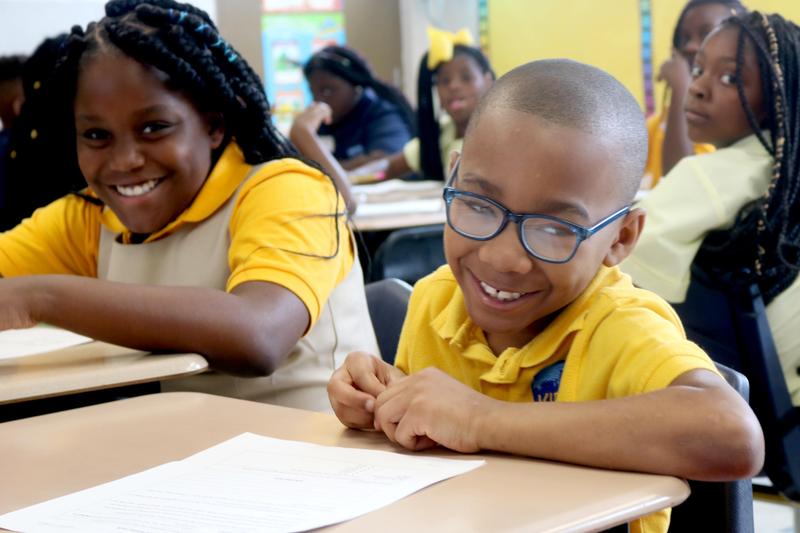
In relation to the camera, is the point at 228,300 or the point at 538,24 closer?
the point at 228,300

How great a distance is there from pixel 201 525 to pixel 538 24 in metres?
6.19

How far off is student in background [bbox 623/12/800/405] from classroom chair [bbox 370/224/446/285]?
0.82 meters

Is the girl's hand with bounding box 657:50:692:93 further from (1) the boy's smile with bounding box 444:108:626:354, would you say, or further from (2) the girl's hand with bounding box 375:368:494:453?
(2) the girl's hand with bounding box 375:368:494:453

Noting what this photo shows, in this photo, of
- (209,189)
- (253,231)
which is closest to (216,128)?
(209,189)

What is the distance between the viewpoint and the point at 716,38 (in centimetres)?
220

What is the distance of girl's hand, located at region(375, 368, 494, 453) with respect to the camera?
995mm

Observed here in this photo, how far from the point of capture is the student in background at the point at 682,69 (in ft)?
12.5

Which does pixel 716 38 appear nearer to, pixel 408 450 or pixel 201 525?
pixel 408 450

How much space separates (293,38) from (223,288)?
6.52 m

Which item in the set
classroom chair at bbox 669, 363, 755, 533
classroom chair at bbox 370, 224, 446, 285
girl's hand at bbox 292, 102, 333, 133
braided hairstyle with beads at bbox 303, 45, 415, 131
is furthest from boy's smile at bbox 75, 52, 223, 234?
braided hairstyle with beads at bbox 303, 45, 415, 131

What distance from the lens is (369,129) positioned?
20.9ft

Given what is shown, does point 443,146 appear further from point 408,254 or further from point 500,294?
point 500,294

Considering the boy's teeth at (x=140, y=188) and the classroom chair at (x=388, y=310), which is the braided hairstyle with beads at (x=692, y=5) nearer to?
the classroom chair at (x=388, y=310)

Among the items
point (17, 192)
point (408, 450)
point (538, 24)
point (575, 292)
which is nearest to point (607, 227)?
point (575, 292)
